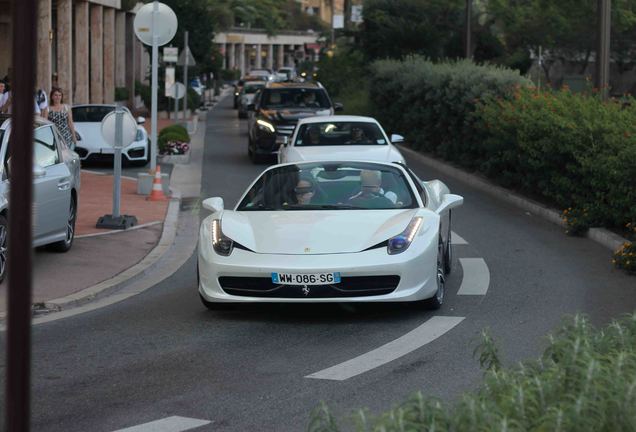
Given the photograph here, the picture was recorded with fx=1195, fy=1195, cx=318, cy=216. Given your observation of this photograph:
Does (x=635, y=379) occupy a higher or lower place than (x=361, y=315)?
higher

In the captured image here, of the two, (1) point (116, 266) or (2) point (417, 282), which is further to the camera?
(1) point (116, 266)

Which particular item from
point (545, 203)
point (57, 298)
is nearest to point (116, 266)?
point (57, 298)

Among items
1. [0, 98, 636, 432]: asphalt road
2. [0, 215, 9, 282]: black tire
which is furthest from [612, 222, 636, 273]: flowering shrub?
[0, 215, 9, 282]: black tire

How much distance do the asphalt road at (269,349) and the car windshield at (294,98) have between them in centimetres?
1667

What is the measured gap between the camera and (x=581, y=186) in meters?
16.7

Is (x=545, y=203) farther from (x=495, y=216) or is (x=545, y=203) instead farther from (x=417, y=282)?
(x=417, y=282)

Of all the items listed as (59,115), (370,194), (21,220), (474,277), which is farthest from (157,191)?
(21,220)

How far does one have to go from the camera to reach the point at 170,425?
6.53m

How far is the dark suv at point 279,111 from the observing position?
28141 mm

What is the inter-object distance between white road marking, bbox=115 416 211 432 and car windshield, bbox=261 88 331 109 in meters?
23.5

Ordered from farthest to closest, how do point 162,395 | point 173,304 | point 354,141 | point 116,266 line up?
point 354,141
point 116,266
point 173,304
point 162,395

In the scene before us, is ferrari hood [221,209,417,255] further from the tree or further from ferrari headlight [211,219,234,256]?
the tree

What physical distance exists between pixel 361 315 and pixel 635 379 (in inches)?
226

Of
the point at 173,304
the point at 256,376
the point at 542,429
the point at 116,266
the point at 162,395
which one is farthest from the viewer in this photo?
the point at 116,266
